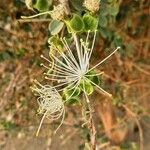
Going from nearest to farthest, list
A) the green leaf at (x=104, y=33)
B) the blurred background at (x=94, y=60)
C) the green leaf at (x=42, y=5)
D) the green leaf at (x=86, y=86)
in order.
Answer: the green leaf at (x=86, y=86) → the green leaf at (x=42, y=5) → the green leaf at (x=104, y=33) → the blurred background at (x=94, y=60)

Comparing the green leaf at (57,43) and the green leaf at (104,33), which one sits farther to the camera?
the green leaf at (104,33)

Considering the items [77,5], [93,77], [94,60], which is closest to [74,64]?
[93,77]

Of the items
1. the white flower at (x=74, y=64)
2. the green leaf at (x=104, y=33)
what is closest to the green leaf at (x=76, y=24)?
the white flower at (x=74, y=64)

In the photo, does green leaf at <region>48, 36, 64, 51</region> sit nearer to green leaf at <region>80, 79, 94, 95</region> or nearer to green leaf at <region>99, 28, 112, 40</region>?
green leaf at <region>80, 79, 94, 95</region>

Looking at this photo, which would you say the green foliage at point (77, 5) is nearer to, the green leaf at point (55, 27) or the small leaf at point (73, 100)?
the green leaf at point (55, 27)

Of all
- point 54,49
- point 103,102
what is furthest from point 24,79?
point 54,49

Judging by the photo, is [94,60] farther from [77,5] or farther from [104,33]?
[77,5]

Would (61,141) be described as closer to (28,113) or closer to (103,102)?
(103,102)
